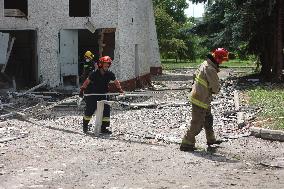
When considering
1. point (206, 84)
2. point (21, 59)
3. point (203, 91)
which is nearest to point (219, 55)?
point (206, 84)

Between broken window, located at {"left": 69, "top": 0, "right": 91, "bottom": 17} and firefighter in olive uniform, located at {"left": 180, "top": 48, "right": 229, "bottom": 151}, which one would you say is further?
broken window, located at {"left": 69, "top": 0, "right": 91, "bottom": 17}

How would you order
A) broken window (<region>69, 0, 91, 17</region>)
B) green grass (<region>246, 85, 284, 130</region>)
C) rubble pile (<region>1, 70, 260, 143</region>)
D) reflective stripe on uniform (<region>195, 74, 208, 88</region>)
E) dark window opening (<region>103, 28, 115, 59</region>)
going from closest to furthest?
reflective stripe on uniform (<region>195, 74, 208, 88</region>), green grass (<region>246, 85, 284, 130</region>), rubble pile (<region>1, 70, 260, 143</region>), dark window opening (<region>103, 28, 115, 59</region>), broken window (<region>69, 0, 91, 17</region>)

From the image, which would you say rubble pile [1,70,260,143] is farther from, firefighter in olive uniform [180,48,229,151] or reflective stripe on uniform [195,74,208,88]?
reflective stripe on uniform [195,74,208,88]

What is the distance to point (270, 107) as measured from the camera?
14.5 metres

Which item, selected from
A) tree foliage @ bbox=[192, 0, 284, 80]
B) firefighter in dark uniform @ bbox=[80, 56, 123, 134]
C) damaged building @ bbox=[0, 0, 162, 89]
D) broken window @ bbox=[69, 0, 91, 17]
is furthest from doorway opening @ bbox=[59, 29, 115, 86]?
firefighter in dark uniform @ bbox=[80, 56, 123, 134]

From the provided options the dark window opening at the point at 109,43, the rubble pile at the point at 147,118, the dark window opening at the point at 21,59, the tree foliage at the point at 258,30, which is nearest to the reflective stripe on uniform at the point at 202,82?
the rubble pile at the point at 147,118

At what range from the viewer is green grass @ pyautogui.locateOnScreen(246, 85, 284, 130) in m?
11.8

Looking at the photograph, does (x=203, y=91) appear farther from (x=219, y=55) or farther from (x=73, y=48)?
(x=73, y=48)

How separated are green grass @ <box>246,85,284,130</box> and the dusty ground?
0.71m

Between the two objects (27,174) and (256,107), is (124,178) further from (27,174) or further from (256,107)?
(256,107)

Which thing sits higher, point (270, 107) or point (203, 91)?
point (203, 91)

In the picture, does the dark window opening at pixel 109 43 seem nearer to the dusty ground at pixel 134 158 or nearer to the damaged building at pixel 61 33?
the damaged building at pixel 61 33

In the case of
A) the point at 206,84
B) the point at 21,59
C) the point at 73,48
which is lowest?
the point at 206,84

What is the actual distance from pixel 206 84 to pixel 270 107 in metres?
5.22
